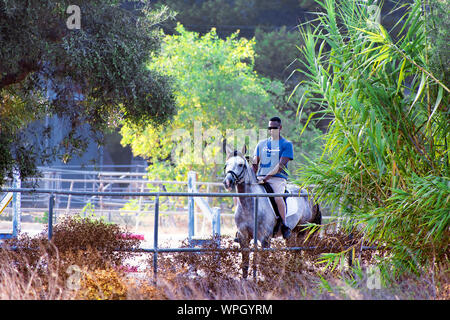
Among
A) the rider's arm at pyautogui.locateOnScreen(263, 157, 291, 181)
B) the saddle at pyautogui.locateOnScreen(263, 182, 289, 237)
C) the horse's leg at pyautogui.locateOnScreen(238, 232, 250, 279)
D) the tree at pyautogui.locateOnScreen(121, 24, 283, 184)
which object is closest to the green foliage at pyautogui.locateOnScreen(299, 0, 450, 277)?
the horse's leg at pyautogui.locateOnScreen(238, 232, 250, 279)

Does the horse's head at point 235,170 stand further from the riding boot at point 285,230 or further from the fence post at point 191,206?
the fence post at point 191,206

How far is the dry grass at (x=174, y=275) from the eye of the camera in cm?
631

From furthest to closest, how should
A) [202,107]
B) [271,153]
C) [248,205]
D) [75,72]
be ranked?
[202,107]
[271,153]
[248,205]
[75,72]

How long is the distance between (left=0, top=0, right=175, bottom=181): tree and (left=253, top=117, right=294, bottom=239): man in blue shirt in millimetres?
1658

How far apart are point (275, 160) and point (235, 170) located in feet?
2.83

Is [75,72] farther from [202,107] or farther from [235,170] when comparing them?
[202,107]

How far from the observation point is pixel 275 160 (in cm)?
985

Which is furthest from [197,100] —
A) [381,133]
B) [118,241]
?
[381,133]

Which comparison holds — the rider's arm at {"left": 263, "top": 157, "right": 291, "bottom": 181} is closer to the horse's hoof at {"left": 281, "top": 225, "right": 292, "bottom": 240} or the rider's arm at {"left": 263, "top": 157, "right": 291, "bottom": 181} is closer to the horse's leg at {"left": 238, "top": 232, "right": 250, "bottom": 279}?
the horse's hoof at {"left": 281, "top": 225, "right": 292, "bottom": 240}

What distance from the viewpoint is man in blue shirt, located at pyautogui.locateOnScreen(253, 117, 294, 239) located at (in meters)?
9.70

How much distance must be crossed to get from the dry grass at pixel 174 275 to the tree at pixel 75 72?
110 cm

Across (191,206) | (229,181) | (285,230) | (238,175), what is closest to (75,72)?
(229,181)

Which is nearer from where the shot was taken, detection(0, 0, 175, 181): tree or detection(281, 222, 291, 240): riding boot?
detection(0, 0, 175, 181): tree

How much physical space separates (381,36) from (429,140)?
1362mm
